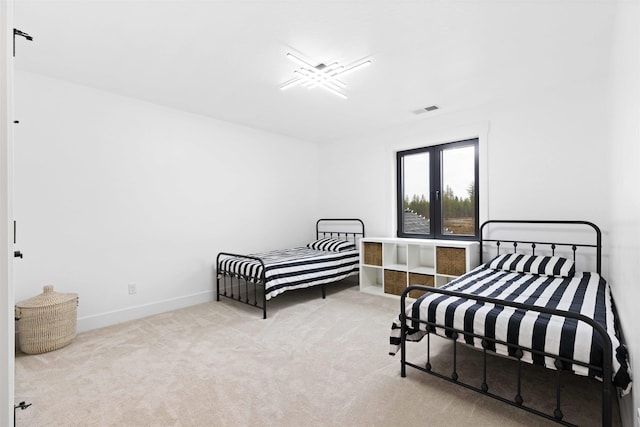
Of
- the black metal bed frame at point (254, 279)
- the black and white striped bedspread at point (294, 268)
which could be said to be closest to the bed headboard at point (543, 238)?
the black and white striped bedspread at point (294, 268)

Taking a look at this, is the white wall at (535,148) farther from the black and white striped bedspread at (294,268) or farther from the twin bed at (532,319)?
the black and white striped bedspread at (294,268)

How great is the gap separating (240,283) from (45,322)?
7.29 ft

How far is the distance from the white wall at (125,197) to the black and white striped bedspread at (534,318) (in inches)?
114

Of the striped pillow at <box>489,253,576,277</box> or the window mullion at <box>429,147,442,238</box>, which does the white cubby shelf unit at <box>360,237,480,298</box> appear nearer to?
the window mullion at <box>429,147,442,238</box>

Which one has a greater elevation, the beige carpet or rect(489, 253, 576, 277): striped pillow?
rect(489, 253, 576, 277): striped pillow

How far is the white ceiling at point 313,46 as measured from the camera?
205 centimetres

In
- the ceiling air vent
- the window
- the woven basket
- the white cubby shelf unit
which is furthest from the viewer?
the window

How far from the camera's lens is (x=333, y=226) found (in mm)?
5586

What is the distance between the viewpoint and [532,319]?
68.2 inches

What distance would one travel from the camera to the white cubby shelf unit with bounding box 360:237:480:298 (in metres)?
3.73

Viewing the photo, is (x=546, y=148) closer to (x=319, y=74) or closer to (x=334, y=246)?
(x=319, y=74)

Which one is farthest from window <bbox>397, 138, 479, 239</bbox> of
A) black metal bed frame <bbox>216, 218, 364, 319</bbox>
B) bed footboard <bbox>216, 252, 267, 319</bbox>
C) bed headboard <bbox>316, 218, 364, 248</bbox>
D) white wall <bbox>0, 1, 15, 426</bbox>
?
white wall <bbox>0, 1, 15, 426</bbox>

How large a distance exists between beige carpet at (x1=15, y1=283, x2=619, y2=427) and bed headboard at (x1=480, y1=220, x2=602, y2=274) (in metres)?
1.59

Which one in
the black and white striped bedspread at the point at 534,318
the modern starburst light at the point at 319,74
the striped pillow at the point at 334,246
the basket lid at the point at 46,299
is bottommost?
the basket lid at the point at 46,299
